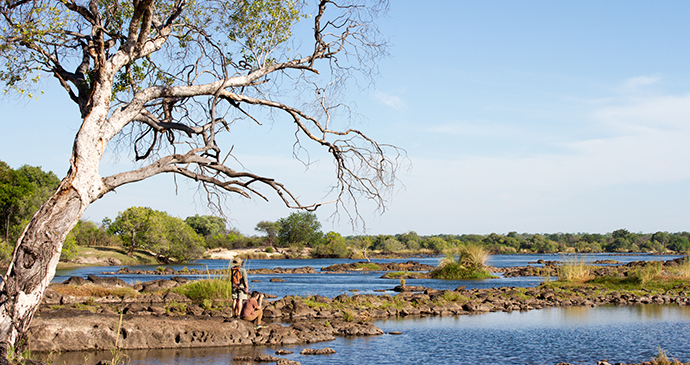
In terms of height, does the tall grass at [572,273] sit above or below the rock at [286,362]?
above

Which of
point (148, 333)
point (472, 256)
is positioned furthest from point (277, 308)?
point (472, 256)

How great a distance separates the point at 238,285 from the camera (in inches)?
533

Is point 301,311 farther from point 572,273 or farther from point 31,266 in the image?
point 572,273

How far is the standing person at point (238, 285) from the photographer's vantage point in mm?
13555

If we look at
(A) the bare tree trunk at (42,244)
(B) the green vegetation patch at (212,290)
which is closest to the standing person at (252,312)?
(B) the green vegetation patch at (212,290)

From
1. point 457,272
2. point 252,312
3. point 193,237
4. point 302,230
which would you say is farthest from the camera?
point 302,230

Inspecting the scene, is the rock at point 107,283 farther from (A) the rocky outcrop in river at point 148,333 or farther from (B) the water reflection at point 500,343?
(B) the water reflection at point 500,343

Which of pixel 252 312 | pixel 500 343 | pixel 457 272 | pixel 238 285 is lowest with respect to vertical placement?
pixel 500 343

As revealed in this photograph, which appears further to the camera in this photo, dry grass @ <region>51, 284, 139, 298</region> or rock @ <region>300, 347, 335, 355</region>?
dry grass @ <region>51, 284, 139, 298</region>

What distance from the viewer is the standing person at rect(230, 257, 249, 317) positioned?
1355cm

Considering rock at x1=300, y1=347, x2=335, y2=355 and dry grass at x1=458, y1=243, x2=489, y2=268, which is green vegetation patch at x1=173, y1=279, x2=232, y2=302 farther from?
dry grass at x1=458, y1=243, x2=489, y2=268

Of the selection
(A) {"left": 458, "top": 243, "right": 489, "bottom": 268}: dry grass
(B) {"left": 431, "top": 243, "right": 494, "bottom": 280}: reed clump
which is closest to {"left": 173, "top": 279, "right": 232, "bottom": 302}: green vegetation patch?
(B) {"left": 431, "top": 243, "right": 494, "bottom": 280}: reed clump

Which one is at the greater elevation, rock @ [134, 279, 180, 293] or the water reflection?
rock @ [134, 279, 180, 293]

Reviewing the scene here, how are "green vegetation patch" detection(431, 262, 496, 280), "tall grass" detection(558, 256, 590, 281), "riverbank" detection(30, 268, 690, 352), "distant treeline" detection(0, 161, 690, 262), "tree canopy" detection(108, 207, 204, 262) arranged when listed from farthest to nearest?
"tree canopy" detection(108, 207, 204, 262)
"distant treeline" detection(0, 161, 690, 262)
"green vegetation patch" detection(431, 262, 496, 280)
"tall grass" detection(558, 256, 590, 281)
"riverbank" detection(30, 268, 690, 352)
